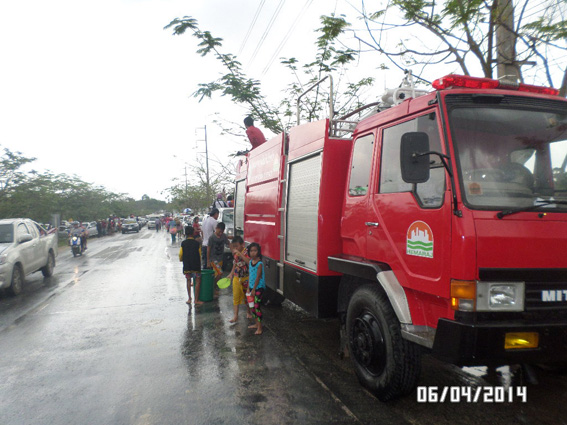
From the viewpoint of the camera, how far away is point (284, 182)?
5.89 m

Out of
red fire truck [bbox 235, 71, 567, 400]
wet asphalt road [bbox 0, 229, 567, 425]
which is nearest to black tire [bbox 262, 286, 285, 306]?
wet asphalt road [bbox 0, 229, 567, 425]

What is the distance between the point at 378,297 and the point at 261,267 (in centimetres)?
275

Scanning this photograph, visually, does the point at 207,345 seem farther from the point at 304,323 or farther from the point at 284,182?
the point at 284,182

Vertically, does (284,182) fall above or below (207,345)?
above

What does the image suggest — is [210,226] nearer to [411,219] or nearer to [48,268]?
[48,268]

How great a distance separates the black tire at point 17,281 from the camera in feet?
30.7

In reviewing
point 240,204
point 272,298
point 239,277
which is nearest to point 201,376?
point 239,277

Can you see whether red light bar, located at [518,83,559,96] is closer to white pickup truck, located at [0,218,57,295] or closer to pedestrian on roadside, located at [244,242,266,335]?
pedestrian on roadside, located at [244,242,266,335]

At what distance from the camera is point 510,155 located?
3176mm

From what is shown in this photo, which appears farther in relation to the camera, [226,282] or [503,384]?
[226,282]

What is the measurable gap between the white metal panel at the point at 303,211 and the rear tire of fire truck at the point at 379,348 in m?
0.93

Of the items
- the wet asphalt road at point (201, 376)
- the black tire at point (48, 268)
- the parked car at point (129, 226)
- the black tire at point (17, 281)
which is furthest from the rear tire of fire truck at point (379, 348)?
the parked car at point (129, 226)

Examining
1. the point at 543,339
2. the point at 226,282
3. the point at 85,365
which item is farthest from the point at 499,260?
the point at 226,282
